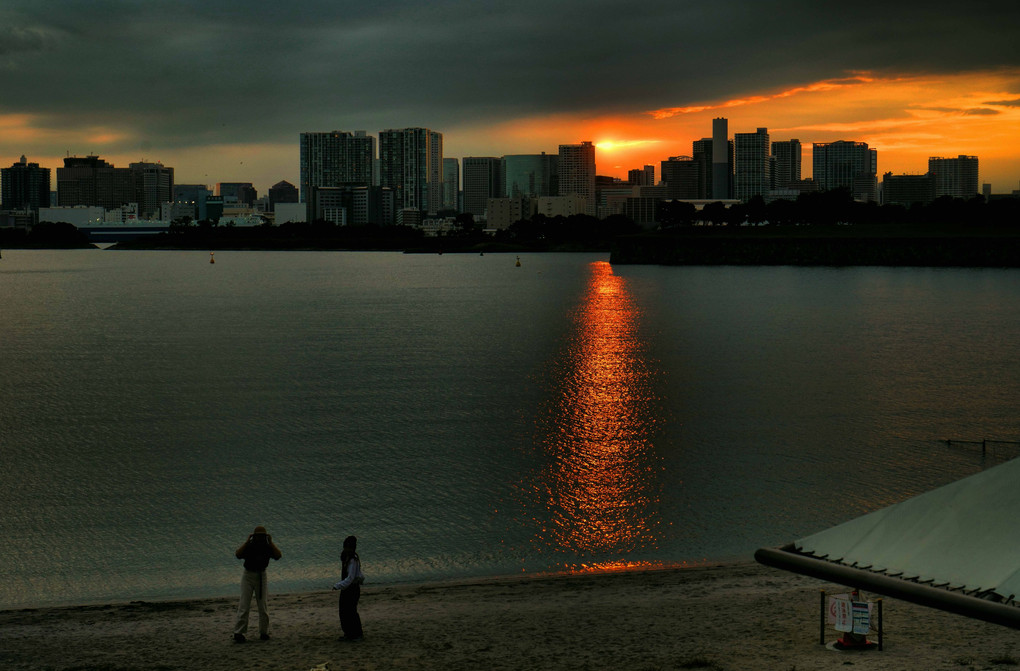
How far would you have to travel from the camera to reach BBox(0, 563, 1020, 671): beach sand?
11086mm

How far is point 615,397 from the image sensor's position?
35594 mm

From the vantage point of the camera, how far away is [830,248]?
6093 inches

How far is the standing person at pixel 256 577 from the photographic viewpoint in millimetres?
11891

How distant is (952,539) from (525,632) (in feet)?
20.8

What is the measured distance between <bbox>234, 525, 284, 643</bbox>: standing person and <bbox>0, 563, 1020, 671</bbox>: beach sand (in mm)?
207

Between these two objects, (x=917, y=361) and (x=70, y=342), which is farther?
(x=70, y=342)

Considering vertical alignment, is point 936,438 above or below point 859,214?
below

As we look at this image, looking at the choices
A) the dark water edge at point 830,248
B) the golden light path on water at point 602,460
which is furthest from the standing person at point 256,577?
the dark water edge at point 830,248

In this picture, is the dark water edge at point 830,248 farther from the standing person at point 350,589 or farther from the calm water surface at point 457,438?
the standing person at point 350,589

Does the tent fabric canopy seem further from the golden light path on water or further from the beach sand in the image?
the golden light path on water

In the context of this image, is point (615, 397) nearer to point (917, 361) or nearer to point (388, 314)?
point (917, 361)

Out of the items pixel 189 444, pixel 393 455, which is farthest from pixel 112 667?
pixel 189 444

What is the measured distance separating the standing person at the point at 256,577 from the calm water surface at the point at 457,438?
3.25 meters

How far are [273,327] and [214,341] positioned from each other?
27.1 ft
